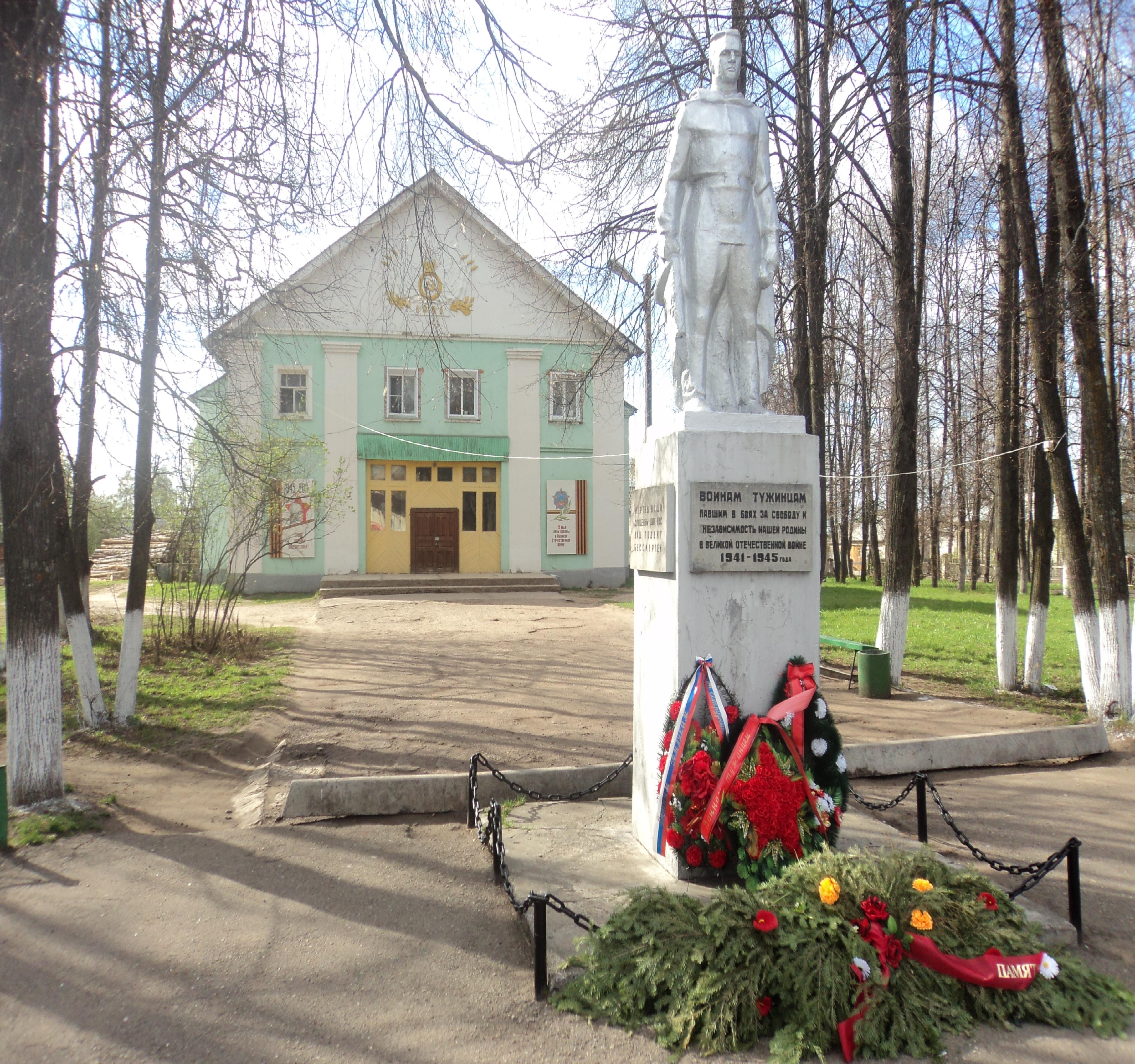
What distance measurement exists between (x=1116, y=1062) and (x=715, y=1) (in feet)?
33.5

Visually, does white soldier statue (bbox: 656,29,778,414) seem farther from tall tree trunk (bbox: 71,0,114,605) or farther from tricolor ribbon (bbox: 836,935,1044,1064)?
tall tree trunk (bbox: 71,0,114,605)

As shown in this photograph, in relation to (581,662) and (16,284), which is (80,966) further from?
(581,662)

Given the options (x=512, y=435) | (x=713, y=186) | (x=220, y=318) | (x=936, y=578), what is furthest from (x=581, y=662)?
(x=936, y=578)

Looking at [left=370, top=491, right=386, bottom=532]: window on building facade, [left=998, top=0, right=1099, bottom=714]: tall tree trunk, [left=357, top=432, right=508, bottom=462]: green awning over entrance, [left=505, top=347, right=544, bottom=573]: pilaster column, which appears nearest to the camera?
[left=998, top=0, right=1099, bottom=714]: tall tree trunk

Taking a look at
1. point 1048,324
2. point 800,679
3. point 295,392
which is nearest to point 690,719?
point 800,679

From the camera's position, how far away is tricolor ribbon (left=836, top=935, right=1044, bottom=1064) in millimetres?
3268

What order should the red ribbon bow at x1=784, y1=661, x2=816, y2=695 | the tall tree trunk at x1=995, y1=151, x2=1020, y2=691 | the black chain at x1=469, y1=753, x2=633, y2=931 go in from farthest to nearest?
the tall tree trunk at x1=995, y1=151, x2=1020, y2=691 < the red ribbon bow at x1=784, y1=661, x2=816, y2=695 < the black chain at x1=469, y1=753, x2=633, y2=931

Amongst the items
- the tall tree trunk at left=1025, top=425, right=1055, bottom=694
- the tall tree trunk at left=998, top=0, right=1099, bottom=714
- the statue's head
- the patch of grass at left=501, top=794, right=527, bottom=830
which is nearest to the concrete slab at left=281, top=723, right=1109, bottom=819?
the patch of grass at left=501, top=794, right=527, bottom=830

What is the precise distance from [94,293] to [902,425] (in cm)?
965

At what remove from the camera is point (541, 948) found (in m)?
3.49

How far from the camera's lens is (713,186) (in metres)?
4.73

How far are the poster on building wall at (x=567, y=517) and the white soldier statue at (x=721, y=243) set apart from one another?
1957 centimetres

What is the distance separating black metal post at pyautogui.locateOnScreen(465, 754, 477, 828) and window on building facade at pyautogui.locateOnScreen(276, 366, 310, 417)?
1886 cm

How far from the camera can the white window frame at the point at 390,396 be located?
23531 millimetres
